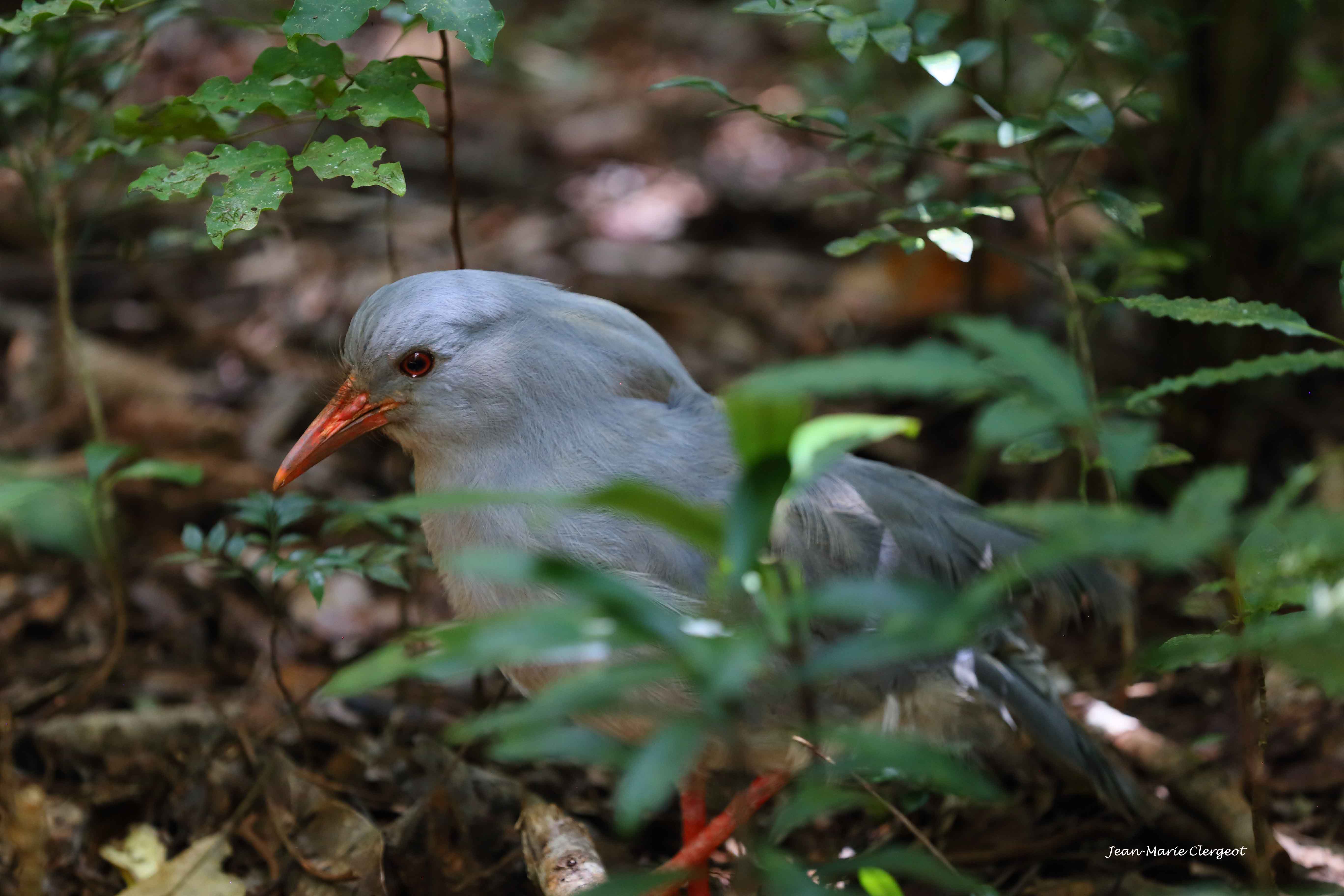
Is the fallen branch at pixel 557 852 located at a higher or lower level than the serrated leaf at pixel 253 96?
lower

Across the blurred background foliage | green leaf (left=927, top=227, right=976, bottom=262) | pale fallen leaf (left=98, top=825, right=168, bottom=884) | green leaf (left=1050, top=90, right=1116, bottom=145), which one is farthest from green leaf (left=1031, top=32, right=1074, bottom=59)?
pale fallen leaf (left=98, top=825, right=168, bottom=884)

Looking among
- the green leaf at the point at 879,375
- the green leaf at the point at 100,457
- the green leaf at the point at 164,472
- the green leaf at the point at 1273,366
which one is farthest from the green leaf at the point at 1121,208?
the green leaf at the point at 100,457

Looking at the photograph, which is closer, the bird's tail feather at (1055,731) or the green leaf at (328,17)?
the green leaf at (328,17)

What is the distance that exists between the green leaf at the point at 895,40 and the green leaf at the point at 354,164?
1.06 m

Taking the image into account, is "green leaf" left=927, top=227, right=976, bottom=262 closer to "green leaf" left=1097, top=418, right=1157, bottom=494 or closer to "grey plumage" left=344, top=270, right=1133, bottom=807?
"grey plumage" left=344, top=270, right=1133, bottom=807

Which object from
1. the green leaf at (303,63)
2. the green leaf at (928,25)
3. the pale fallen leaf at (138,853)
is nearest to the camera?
the green leaf at (303,63)

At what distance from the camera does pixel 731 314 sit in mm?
5645

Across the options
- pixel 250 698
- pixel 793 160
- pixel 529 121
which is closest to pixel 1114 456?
pixel 250 698

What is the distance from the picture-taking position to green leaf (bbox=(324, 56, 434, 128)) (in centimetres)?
254

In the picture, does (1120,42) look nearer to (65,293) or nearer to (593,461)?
(593,461)

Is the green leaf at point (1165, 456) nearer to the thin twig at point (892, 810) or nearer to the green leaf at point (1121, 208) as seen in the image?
the green leaf at point (1121, 208)

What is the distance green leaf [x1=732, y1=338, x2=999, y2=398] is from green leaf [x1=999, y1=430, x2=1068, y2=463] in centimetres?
152

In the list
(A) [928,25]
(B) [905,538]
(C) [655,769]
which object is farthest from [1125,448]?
(A) [928,25]

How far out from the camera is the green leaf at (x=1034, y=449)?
9.37ft
